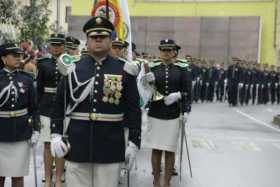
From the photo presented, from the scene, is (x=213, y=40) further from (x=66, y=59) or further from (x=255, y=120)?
(x=66, y=59)

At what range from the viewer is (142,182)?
902 cm

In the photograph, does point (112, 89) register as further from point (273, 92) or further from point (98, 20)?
point (273, 92)

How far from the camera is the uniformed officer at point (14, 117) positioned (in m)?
6.67

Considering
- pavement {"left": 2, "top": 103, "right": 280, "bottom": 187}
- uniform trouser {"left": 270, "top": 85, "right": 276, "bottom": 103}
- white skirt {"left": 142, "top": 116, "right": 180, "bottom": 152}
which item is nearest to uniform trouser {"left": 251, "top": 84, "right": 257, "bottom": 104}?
uniform trouser {"left": 270, "top": 85, "right": 276, "bottom": 103}

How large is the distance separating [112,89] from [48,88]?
3.20m

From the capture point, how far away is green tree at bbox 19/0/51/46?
16.0 meters

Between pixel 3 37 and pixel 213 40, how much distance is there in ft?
77.3

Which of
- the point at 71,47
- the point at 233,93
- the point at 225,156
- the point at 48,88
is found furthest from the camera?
the point at 233,93

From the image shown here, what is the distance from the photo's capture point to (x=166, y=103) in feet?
27.4

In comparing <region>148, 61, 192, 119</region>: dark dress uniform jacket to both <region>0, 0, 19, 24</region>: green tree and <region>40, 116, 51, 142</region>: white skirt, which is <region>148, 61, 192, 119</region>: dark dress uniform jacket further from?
<region>0, 0, 19, 24</region>: green tree

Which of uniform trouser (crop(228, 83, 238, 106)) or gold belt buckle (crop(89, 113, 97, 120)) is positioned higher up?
gold belt buckle (crop(89, 113, 97, 120))

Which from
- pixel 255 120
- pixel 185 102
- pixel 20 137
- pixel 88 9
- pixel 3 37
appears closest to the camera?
pixel 20 137

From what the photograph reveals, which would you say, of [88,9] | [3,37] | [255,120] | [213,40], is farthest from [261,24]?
[3,37]

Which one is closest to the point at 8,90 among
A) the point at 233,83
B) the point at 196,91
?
the point at 233,83
